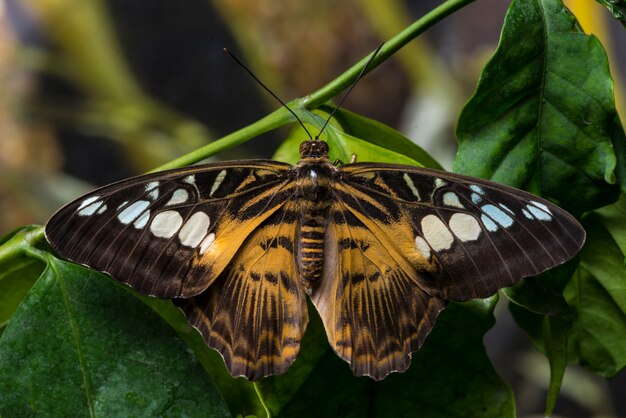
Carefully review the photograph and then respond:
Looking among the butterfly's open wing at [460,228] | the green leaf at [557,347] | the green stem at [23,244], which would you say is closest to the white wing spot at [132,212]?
the green stem at [23,244]

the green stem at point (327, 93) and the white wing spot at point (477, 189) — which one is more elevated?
the green stem at point (327, 93)

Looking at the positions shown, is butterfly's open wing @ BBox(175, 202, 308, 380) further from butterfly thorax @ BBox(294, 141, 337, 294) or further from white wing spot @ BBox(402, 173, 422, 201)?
white wing spot @ BBox(402, 173, 422, 201)

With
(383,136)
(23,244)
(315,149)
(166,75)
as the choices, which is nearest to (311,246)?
(315,149)

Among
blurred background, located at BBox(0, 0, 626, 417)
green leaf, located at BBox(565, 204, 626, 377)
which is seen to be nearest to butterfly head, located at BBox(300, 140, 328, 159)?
green leaf, located at BBox(565, 204, 626, 377)

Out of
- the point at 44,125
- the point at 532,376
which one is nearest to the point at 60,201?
the point at 44,125

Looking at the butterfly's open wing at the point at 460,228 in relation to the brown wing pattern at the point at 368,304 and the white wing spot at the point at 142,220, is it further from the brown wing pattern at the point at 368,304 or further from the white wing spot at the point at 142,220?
the white wing spot at the point at 142,220

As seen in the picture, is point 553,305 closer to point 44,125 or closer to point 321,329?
point 321,329
